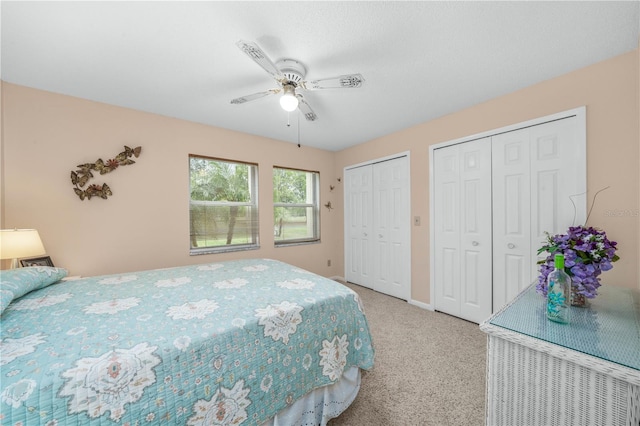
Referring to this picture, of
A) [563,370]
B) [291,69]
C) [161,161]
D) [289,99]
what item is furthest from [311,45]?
[161,161]

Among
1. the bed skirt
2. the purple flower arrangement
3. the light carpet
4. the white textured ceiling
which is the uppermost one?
the white textured ceiling

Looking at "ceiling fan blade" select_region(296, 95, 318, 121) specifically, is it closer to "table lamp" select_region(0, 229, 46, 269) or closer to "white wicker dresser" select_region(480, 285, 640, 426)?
"white wicker dresser" select_region(480, 285, 640, 426)

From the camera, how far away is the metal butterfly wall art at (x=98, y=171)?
230cm

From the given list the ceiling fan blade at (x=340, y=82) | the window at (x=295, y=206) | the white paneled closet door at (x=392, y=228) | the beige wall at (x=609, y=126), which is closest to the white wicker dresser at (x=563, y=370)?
the beige wall at (x=609, y=126)

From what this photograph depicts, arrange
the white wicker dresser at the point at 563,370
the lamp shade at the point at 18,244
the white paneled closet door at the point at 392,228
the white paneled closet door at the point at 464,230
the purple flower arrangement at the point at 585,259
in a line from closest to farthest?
1. the white wicker dresser at the point at 563,370
2. the purple flower arrangement at the point at 585,259
3. the lamp shade at the point at 18,244
4. the white paneled closet door at the point at 464,230
5. the white paneled closet door at the point at 392,228

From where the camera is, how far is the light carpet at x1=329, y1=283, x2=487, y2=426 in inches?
56.7

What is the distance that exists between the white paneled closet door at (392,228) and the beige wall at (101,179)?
1.98 m

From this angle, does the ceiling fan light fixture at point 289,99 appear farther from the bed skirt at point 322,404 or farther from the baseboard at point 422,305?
the baseboard at point 422,305

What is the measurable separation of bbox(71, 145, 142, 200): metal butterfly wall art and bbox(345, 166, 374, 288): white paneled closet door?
2.99m

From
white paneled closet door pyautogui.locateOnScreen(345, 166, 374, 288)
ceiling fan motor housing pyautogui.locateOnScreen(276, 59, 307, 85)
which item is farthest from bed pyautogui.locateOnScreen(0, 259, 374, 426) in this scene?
white paneled closet door pyautogui.locateOnScreen(345, 166, 374, 288)

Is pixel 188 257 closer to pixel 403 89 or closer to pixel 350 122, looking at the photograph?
pixel 350 122

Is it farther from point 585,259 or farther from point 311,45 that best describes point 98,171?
point 585,259

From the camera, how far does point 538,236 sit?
2.15m

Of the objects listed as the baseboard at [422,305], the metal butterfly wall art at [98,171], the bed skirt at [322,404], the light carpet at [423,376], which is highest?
the metal butterfly wall art at [98,171]
